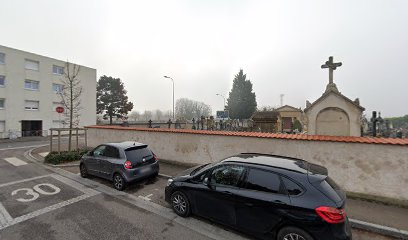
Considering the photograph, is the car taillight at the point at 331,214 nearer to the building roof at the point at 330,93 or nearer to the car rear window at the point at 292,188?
the car rear window at the point at 292,188

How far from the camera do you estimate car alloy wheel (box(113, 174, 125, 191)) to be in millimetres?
6266

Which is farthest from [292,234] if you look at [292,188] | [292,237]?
[292,188]

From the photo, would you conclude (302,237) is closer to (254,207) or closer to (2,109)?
(254,207)

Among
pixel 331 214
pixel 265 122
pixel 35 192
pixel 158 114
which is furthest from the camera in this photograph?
pixel 158 114

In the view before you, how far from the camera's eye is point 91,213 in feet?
15.8

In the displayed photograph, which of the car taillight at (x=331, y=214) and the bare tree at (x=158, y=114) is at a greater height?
the bare tree at (x=158, y=114)

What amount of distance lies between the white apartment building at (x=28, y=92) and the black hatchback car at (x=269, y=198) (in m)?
25.1

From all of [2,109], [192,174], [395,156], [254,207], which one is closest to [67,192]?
[192,174]

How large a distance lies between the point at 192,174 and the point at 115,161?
3.15 meters

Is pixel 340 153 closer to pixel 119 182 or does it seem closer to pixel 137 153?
pixel 137 153

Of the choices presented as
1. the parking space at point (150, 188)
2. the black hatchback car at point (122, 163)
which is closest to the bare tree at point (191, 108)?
the parking space at point (150, 188)

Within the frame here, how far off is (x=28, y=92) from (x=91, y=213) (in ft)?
92.2

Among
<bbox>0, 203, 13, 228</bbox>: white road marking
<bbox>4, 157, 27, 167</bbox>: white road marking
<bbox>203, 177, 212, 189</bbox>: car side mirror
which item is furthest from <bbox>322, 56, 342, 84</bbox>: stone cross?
<bbox>4, 157, 27, 167</bbox>: white road marking

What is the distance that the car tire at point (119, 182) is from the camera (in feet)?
20.5
